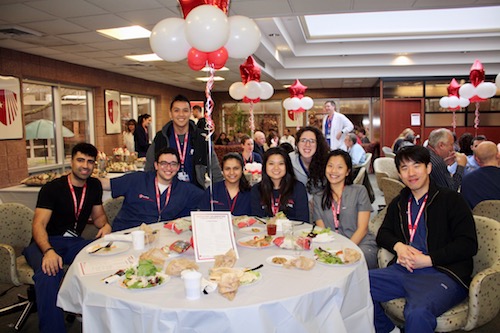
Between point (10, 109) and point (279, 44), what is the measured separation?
17.1 ft

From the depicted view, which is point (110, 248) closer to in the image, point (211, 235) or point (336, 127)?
point (211, 235)

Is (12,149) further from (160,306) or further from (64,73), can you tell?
(160,306)

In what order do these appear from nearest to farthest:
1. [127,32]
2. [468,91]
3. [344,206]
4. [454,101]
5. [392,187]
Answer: [344,206]
[392,187]
[127,32]
[468,91]
[454,101]

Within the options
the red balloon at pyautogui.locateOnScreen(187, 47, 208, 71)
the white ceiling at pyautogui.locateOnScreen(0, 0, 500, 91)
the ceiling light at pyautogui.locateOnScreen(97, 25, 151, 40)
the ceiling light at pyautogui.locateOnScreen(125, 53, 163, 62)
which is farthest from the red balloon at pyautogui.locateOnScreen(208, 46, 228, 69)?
the ceiling light at pyautogui.locateOnScreen(125, 53, 163, 62)

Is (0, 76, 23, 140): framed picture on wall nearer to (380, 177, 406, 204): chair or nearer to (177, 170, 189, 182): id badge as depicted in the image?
(177, 170, 189, 182): id badge

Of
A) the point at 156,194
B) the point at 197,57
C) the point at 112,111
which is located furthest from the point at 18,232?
the point at 112,111

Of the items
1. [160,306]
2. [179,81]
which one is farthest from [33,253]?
[179,81]

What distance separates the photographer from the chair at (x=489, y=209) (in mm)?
2986

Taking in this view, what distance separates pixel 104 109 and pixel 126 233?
7.56 metres

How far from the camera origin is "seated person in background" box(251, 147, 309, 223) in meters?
3.08

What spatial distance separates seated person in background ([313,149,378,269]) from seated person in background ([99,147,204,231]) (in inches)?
41.5

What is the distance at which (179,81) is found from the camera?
466 inches

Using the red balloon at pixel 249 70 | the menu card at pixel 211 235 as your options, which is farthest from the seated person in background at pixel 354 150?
the menu card at pixel 211 235

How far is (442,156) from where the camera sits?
12.2 ft
